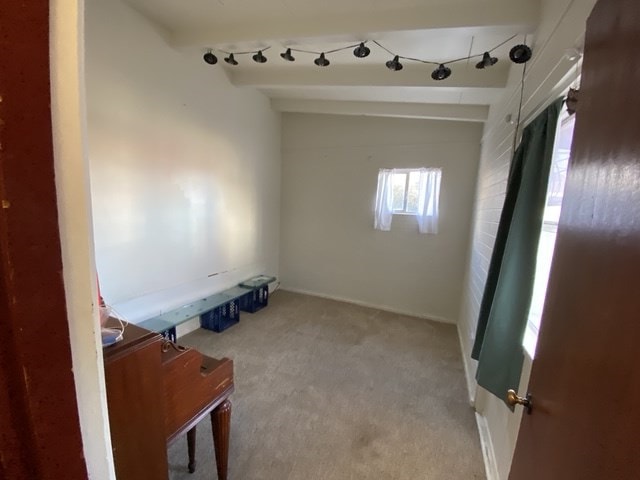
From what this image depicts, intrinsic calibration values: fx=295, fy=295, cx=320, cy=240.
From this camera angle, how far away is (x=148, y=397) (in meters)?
0.82

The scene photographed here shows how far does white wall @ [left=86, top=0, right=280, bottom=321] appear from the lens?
2146mm

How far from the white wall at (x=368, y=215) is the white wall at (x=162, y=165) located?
2.44 feet

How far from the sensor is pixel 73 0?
1.30ft

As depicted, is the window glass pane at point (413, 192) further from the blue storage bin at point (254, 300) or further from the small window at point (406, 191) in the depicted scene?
the blue storage bin at point (254, 300)

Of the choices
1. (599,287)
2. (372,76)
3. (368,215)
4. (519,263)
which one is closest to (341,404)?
(519,263)

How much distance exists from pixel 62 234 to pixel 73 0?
0.32m

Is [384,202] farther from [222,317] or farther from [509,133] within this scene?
[222,317]

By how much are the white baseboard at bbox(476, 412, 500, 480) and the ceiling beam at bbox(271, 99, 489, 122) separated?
2671 mm

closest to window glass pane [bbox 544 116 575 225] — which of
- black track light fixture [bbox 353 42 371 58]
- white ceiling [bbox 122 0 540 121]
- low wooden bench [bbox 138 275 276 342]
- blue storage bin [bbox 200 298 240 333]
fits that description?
white ceiling [bbox 122 0 540 121]

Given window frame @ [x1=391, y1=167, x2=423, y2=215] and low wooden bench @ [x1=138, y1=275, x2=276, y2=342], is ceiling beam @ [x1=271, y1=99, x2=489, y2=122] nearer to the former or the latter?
window frame @ [x1=391, y1=167, x2=423, y2=215]

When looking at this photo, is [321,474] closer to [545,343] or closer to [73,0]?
[545,343]

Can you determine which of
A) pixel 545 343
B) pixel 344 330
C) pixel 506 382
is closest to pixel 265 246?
pixel 344 330

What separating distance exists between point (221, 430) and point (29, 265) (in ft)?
4.18

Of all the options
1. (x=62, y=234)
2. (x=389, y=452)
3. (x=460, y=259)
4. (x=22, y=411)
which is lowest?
(x=389, y=452)
